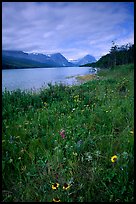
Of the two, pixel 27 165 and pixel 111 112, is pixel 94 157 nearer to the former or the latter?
pixel 27 165

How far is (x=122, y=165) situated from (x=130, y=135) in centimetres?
83

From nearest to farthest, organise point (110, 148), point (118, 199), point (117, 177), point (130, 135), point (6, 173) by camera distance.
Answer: point (118, 199) → point (117, 177) → point (6, 173) → point (110, 148) → point (130, 135)

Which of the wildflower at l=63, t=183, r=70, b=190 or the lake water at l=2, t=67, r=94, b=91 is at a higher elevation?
the lake water at l=2, t=67, r=94, b=91

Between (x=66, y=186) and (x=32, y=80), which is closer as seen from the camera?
(x=66, y=186)

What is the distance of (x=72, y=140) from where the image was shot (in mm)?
3021

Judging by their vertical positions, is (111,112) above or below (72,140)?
above

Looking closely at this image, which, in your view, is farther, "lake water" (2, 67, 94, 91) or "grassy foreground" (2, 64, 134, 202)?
"lake water" (2, 67, 94, 91)

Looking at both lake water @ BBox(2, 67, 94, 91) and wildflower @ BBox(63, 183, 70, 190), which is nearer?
wildflower @ BBox(63, 183, 70, 190)

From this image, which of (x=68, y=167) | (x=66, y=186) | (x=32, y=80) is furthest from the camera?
(x=32, y=80)

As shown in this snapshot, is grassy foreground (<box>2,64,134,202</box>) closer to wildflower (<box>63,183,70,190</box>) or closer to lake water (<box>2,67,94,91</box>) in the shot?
wildflower (<box>63,183,70,190</box>)

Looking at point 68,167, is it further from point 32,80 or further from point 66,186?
point 32,80

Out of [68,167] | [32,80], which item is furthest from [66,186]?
[32,80]

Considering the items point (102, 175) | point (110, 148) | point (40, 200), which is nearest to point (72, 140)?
point (110, 148)

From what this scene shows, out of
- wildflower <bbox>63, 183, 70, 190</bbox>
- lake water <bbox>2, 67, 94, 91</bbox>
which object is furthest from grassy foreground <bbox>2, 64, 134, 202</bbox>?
lake water <bbox>2, 67, 94, 91</bbox>
